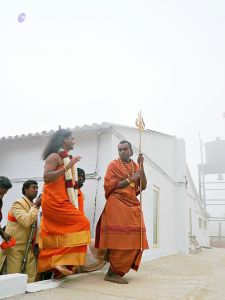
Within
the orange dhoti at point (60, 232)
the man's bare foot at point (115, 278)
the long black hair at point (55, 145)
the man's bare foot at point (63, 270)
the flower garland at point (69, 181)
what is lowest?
the man's bare foot at point (115, 278)

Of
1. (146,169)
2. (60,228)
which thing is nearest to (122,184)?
(60,228)

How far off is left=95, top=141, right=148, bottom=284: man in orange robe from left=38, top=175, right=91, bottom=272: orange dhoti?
402mm

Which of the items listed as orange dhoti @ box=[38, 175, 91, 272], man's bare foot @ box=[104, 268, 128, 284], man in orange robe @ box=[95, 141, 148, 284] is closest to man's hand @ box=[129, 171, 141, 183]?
man in orange robe @ box=[95, 141, 148, 284]

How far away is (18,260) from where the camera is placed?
4156 millimetres

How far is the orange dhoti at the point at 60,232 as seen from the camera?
3475 millimetres

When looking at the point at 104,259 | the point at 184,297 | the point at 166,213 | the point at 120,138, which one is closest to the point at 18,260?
the point at 104,259

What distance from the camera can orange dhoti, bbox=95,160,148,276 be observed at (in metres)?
3.77

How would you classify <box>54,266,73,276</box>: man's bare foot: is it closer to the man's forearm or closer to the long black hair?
the man's forearm

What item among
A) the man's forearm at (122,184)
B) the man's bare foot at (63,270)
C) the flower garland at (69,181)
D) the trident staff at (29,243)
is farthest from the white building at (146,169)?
the man's bare foot at (63,270)

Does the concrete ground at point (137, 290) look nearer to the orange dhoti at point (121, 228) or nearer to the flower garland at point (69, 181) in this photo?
the orange dhoti at point (121, 228)

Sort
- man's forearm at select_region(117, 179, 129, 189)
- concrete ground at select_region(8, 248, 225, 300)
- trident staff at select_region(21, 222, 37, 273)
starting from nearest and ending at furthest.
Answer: concrete ground at select_region(8, 248, 225, 300) → man's forearm at select_region(117, 179, 129, 189) → trident staff at select_region(21, 222, 37, 273)

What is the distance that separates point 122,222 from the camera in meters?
3.88

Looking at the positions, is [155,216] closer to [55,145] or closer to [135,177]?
[135,177]

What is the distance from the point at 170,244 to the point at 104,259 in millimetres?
5638
